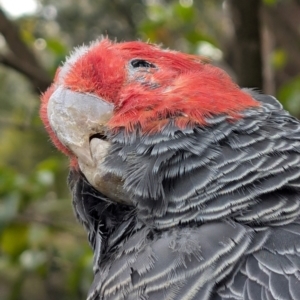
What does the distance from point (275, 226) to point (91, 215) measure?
0.43m

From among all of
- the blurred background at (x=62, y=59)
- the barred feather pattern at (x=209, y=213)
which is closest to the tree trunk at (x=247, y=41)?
the blurred background at (x=62, y=59)

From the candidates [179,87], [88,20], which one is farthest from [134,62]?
[88,20]

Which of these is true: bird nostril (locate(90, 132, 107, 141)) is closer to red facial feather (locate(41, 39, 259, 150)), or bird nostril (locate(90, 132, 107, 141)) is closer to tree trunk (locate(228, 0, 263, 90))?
red facial feather (locate(41, 39, 259, 150))

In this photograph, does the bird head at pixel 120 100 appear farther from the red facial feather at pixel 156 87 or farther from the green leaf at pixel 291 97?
the green leaf at pixel 291 97

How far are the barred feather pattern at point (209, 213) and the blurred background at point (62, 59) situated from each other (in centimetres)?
42

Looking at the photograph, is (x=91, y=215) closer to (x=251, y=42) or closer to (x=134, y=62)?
(x=134, y=62)

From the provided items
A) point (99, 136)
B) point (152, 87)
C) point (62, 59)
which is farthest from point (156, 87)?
point (62, 59)

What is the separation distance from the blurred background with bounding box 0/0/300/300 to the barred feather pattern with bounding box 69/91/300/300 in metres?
0.42

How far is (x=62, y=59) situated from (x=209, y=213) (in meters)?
1.10

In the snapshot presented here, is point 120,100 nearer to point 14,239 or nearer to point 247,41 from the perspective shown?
point 247,41

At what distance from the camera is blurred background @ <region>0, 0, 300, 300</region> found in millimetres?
1807

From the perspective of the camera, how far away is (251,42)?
1.72m

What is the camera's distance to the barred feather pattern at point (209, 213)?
2.61 feet

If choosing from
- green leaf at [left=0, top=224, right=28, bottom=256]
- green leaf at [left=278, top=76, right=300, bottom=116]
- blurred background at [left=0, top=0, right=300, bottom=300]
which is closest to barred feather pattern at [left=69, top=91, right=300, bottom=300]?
blurred background at [left=0, top=0, right=300, bottom=300]
